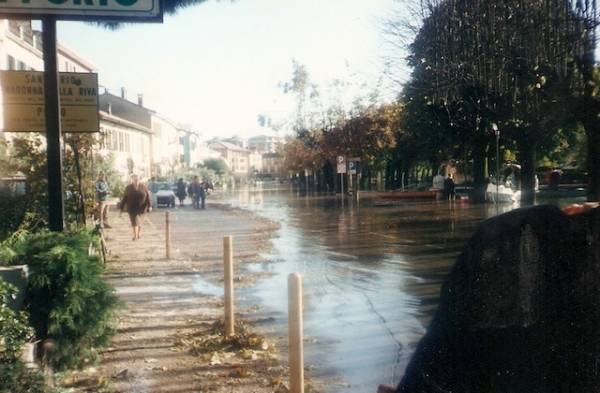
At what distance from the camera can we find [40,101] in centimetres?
530

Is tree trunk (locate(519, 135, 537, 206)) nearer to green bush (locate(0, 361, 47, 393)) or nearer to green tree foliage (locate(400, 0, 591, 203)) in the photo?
green tree foliage (locate(400, 0, 591, 203))

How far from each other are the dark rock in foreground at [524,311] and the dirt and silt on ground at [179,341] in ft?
12.1

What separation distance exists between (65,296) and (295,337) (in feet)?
5.43

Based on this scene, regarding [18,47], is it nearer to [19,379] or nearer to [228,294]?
[228,294]

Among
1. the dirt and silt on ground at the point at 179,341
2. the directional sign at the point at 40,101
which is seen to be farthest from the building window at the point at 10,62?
the directional sign at the point at 40,101

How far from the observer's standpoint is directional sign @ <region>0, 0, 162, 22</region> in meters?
4.57

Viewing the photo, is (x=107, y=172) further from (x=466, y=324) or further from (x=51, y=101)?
(x=466, y=324)

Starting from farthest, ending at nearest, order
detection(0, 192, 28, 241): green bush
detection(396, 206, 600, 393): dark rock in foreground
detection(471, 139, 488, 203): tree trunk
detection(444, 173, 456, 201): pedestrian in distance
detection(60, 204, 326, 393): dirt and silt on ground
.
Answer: detection(471, 139, 488, 203): tree trunk, detection(444, 173, 456, 201): pedestrian in distance, detection(0, 192, 28, 241): green bush, detection(60, 204, 326, 393): dirt and silt on ground, detection(396, 206, 600, 393): dark rock in foreground

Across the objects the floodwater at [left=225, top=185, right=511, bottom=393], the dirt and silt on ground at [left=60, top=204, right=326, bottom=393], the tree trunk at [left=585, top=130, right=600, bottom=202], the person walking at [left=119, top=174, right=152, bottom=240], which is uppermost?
the tree trunk at [left=585, top=130, right=600, bottom=202]

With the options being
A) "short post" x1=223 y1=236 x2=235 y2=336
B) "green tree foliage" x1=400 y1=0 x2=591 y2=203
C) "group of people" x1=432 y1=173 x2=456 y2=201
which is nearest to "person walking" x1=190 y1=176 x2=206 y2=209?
"group of people" x1=432 y1=173 x2=456 y2=201

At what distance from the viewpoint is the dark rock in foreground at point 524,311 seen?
3.56 feet

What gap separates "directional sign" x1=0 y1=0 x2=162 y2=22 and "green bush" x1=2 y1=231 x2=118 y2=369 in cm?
174

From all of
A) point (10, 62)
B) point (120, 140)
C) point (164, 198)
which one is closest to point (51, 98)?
point (10, 62)

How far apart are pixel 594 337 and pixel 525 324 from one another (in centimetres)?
13
